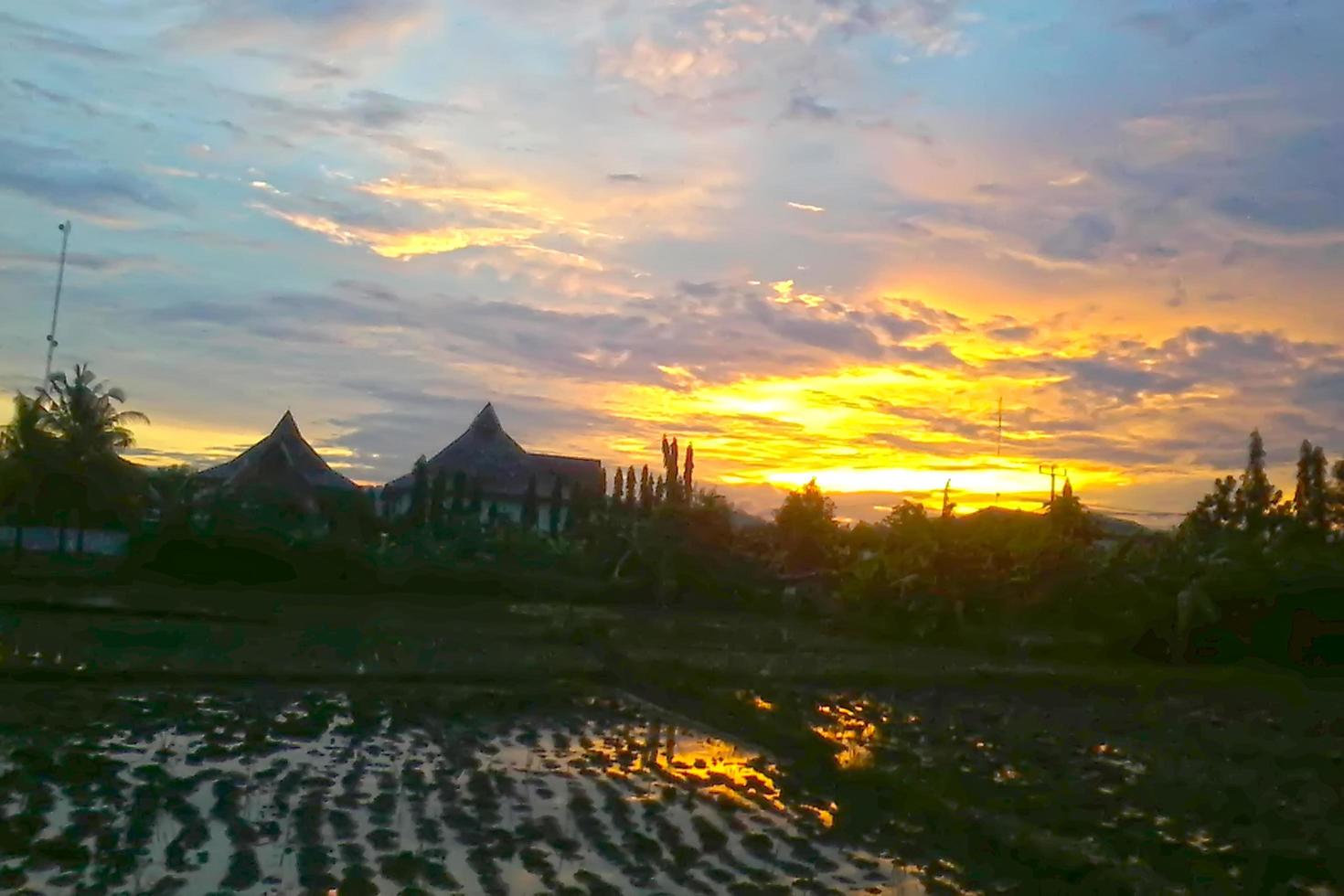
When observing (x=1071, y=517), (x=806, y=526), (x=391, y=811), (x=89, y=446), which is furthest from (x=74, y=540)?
(x=391, y=811)

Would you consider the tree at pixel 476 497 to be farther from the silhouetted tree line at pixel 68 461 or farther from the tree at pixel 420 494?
the silhouetted tree line at pixel 68 461

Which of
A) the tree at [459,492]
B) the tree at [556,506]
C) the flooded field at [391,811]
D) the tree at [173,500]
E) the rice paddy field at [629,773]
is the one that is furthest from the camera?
the tree at [556,506]

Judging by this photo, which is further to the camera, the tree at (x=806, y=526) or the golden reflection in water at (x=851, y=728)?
the tree at (x=806, y=526)

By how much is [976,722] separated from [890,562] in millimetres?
11624

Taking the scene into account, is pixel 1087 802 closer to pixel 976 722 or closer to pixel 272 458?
pixel 976 722

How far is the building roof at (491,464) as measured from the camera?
42.3 meters

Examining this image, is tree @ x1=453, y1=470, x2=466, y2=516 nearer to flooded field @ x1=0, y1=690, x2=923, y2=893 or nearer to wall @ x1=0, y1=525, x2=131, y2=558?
wall @ x1=0, y1=525, x2=131, y2=558

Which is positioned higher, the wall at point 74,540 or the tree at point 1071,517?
the tree at point 1071,517

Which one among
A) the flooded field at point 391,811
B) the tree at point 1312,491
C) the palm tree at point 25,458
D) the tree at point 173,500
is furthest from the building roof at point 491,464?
the flooded field at point 391,811

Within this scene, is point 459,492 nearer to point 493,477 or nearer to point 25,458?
point 493,477

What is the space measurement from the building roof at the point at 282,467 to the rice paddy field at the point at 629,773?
1944 centimetres

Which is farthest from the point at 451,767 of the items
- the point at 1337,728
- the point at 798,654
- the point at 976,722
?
the point at 798,654

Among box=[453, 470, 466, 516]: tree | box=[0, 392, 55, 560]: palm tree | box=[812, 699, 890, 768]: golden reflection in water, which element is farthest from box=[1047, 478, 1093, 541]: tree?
box=[0, 392, 55, 560]: palm tree

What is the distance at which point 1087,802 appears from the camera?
784 cm
